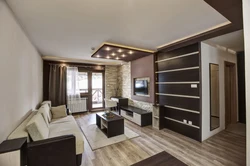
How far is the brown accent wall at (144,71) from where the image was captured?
434 cm

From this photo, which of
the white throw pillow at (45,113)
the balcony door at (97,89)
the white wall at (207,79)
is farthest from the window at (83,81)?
the white wall at (207,79)

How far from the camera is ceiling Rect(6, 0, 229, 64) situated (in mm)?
1705

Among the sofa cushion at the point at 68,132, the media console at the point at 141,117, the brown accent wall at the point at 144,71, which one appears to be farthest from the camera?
the brown accent wall at the point at 144,71

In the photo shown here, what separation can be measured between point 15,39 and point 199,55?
12.3 ft

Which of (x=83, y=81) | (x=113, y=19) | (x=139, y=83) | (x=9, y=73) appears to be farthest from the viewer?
(x=83, y=81)

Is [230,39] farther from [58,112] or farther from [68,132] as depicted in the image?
[58,112]

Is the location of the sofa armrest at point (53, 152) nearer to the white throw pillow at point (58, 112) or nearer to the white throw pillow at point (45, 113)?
the white throw pillow at point (45, 113)

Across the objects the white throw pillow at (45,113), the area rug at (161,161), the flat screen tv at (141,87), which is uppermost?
the flat screen tv at (141,87)

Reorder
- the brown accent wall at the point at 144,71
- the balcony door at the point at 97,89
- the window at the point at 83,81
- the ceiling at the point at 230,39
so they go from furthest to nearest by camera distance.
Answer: the balcony door at the point at 97,89 < the window at the point at 83,81 < the brown accent wall at the point at 144,71 < the ceiling at the point at 230,39

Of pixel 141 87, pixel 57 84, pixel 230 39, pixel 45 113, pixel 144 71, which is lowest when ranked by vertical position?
pixel 45 113

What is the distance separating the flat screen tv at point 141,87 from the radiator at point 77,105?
265 cm

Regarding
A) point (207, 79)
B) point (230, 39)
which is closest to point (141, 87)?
point (207, 79)

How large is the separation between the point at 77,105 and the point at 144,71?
3554 mm

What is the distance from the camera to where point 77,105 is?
5770 millimetres
